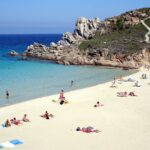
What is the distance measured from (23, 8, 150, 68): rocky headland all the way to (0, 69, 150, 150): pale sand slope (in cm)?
2883

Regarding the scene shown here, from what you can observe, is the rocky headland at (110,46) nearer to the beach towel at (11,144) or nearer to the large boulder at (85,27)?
the large boulder at (85,27)

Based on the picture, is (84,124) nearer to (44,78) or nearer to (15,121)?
(15,121)

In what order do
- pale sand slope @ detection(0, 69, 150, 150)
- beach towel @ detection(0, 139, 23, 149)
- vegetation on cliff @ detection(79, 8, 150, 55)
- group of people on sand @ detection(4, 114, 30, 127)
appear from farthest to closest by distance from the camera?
vegetation on cliff @ detection(79, 8, 150, 55) → group of people on sand @ detection(4, 114, 30, 127) → pale sand slope @ detection(0, 69, 150, 150) → beach towel @ detection(0, 139, 23, 149)

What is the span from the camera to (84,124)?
72.6 feet

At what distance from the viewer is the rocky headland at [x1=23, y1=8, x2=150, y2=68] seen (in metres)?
61.3

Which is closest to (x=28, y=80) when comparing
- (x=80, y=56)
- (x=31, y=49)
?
(x=80, y=56)

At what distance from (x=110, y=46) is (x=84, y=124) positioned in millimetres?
44769

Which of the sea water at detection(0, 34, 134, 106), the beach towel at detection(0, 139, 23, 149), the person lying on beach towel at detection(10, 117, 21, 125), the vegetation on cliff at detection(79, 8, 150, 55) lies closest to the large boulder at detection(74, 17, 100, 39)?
the vegetation on cliff at detection(79, 8, 150, 55)

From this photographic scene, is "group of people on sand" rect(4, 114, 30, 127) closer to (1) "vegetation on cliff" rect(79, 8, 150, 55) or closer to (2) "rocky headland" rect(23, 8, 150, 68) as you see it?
(2) "rocky headland" rect(23, 8, 150, 68)

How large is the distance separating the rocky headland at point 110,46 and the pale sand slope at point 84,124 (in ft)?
94.6

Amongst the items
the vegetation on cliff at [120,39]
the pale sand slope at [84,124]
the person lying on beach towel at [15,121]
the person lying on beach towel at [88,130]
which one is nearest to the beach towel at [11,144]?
the pale sand slope at [84,124]

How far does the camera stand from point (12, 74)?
161ft

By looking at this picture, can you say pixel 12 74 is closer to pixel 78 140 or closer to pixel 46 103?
pixel 46 103

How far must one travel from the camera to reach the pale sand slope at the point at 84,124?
18.2 m
